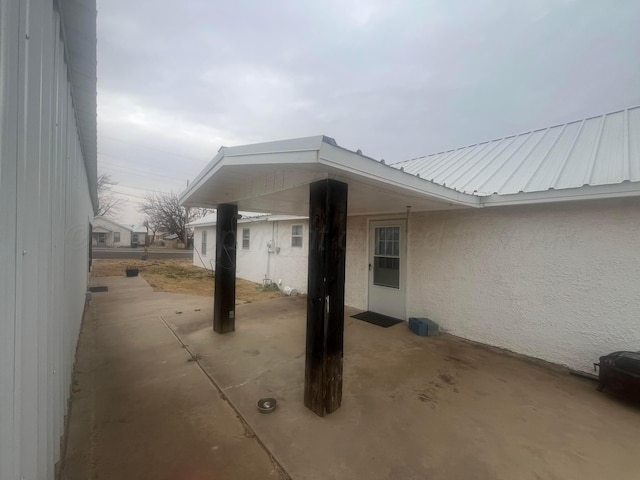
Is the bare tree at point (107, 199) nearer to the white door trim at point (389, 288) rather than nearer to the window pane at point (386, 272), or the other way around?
the white door trim at point (389, 288)

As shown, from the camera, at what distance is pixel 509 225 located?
13.8ft

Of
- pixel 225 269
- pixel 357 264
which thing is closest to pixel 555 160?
pixel 357 264

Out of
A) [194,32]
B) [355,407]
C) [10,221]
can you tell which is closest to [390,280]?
[355,407]

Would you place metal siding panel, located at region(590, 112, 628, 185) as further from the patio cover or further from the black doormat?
the black doormat

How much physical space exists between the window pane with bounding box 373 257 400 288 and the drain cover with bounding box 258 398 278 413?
3821 mm

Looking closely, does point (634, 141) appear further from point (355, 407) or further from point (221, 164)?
point (221, 164)

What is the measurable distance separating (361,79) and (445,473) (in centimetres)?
1235

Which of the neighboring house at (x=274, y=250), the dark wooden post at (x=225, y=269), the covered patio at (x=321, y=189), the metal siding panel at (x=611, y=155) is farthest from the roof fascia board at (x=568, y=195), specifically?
the neighboring house at (x=274, y=250)

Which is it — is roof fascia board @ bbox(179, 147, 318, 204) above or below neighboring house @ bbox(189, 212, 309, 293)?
above

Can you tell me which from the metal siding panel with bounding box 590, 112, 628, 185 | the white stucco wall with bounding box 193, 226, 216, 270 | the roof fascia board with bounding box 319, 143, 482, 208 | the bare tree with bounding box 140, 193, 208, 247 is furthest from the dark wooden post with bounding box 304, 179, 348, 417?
the bare tree with bounding box 140, 193, 208, 247

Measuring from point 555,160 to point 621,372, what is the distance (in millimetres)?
3388

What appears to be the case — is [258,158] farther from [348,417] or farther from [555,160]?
[555,160]

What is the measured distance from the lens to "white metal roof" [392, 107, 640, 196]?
11.7 ft

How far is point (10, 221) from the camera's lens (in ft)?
3.01
